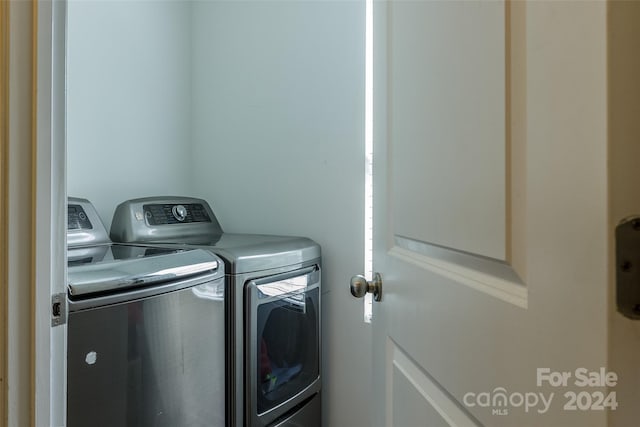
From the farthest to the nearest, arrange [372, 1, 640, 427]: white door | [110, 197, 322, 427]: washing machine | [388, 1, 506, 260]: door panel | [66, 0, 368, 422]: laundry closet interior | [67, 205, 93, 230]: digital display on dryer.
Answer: [66, 0, 368, 422]: laundry closet interior < [67, 205, 93, 230]: digital display on dryer < [110, 197, 322, 427]: washing machine < [388, 1, 506, 260]: door panel < [372, 1, 640, 427]: white door

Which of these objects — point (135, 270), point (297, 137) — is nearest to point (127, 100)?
point (297, 137)

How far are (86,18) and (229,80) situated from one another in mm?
642

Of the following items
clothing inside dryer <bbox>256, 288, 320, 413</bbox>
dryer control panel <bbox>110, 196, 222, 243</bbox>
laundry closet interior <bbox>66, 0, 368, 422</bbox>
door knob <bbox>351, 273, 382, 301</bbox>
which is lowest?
clothing inside dryer <bbox>256, 288, 320, 413</bbox>

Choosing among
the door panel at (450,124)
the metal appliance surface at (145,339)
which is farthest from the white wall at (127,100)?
the door panel at (450,124)

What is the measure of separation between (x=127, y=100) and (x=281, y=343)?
1.26 metres

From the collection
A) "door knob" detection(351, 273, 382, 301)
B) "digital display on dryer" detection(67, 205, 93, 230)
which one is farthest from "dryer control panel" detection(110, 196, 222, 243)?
"door knob" detection(351, 273, 382, 301)

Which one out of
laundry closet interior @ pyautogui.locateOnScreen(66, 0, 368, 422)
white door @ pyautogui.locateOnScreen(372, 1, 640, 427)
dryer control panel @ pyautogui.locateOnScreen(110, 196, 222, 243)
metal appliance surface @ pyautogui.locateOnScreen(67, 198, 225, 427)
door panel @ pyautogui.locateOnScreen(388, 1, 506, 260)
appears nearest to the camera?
white door @ pyautogui.locateOnScreen(372, 1, 640, 427)

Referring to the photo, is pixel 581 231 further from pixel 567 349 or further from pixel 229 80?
pixel 229 80

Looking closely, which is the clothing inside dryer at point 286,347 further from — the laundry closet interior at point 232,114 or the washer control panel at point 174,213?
the washer control panel at point 174,213

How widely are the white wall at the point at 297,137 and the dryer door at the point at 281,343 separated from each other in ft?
0.50

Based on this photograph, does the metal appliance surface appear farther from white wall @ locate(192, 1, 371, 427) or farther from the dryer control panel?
white wall @ locate(192, 1, 371, 427)

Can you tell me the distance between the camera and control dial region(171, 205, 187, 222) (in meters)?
1.81

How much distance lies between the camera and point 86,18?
5.40ft

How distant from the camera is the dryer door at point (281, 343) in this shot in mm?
1359
